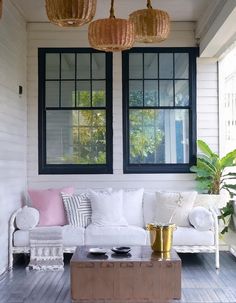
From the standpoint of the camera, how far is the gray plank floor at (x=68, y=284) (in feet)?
16.0

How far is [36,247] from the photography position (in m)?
6.28

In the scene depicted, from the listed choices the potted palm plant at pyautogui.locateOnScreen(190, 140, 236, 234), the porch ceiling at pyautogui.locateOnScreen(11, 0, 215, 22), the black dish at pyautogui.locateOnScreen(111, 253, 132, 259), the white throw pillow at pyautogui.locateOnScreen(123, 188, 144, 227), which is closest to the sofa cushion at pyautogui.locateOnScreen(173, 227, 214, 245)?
the white throw pillow at pyautogui.locateOnScreen(123, 188, 144, 227)

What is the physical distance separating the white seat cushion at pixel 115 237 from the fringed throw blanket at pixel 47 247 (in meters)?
0.37

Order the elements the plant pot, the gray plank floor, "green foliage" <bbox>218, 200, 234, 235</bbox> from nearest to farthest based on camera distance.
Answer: the gray plank floor → the plant pot → "green foliage" <bbox>218, 200, 234, 235</bbox>

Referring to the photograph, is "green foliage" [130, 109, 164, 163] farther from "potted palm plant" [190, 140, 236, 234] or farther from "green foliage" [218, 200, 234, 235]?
"green foliage" [218, 200, 234, 235]

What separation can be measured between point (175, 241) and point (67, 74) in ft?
9.87

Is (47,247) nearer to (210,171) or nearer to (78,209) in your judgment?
(78,209)

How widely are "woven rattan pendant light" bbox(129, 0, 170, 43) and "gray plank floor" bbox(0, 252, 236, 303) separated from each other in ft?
8.24

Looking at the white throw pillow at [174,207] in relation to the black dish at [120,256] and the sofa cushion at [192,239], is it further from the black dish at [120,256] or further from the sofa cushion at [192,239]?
the black dish at [120,256]

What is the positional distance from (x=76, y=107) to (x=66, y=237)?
216 cm

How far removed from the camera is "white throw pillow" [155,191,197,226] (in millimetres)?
6555

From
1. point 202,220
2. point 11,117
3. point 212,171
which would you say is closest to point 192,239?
point 202,220

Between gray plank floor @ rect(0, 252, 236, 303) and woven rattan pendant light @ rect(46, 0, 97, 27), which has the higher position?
woven rattan pendant light @ rect(46, 0, 97, 27)

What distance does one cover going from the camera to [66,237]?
629 centimetres
